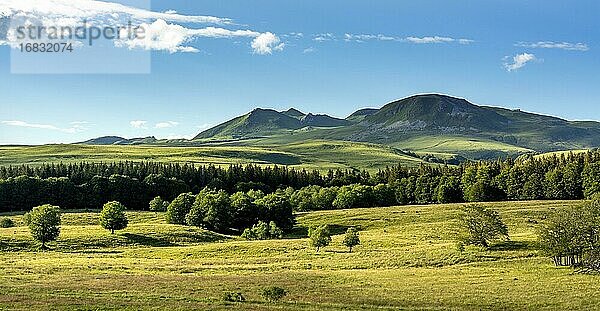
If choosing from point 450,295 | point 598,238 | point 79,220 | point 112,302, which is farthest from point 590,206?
point 79,220

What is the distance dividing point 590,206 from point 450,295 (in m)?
35.5

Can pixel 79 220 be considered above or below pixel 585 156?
below

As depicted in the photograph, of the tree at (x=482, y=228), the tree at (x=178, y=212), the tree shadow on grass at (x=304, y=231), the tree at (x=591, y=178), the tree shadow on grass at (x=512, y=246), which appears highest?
the tree at (x=591, y=178)

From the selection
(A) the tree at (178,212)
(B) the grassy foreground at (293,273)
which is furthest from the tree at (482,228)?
(A) the tree at (178,212)

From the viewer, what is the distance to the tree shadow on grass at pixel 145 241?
343 ft

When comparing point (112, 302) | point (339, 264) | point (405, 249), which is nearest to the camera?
point (112, 302)

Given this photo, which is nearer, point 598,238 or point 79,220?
point 598,238

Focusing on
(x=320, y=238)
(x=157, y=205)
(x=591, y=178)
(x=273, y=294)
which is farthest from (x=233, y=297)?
(x=591, y=178)

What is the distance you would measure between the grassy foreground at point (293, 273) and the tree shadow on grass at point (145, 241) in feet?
0.62

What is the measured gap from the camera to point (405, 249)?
8388cm

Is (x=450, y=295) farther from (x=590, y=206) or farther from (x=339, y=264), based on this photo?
(x=590, y=206)

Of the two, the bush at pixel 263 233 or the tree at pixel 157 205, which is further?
the tree at pixel 157 205

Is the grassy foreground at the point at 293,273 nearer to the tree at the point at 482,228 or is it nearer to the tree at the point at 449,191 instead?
the tree at the point at 482,228

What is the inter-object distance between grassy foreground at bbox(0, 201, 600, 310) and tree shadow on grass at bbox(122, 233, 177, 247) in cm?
19
